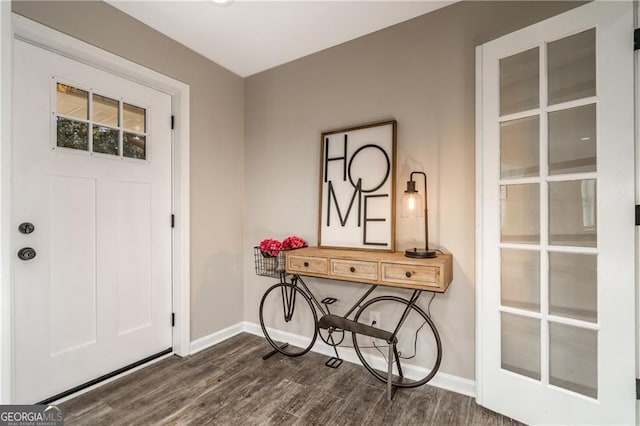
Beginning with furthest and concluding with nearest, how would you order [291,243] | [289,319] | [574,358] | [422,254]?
1. [289,319]
2. [291,243]
3. [422,254]
4. [574,358]

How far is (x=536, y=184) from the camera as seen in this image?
1642mm

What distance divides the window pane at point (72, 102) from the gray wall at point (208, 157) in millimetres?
349

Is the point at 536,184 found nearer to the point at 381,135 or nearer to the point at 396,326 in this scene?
the point at 381,135

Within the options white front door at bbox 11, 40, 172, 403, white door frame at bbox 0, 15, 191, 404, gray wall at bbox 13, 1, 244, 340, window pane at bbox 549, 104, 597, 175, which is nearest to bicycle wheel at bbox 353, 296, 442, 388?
window pane at bbox 549, 104, 597, 175

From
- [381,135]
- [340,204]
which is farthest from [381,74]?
[340,204]

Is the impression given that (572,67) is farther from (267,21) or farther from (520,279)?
(267,21)

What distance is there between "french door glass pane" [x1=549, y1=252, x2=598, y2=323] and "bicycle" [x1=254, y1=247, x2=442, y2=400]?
674 millimetres

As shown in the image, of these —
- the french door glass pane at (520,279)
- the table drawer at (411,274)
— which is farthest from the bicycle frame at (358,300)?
the french door glass pane at (520,279)

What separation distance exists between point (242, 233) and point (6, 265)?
1.74 metres

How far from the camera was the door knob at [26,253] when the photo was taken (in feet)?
5.41

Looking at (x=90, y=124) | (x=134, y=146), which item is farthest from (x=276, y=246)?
(x=90, y=124)

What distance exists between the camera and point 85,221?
1.92 metres

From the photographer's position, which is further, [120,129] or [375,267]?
[120,129]

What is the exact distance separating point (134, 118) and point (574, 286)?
297 centimetres
